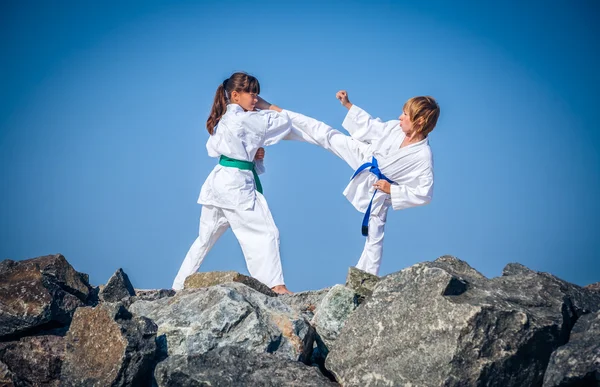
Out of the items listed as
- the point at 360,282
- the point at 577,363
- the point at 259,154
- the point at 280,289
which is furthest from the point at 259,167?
the point at 577,363

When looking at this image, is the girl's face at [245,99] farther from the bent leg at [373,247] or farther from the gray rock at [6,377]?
the gray rock at [6,377]

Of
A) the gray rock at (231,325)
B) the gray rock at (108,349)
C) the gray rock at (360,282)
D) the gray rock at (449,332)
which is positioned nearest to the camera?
the gray rock at (449,332)

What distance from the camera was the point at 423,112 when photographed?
7824 mm

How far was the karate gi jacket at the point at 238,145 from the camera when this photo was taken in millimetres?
8258

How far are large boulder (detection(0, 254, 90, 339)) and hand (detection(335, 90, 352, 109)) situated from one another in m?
3.97

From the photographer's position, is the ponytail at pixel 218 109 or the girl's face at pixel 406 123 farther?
the ponytail at pixel 218 109

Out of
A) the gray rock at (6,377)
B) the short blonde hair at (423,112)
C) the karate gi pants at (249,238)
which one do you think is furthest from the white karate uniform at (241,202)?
the gray rock at (6,377)

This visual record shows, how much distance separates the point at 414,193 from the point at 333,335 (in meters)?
3.08

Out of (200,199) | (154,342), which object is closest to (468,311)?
(154,342)

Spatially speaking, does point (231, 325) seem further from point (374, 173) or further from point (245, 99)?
point (245, 99)

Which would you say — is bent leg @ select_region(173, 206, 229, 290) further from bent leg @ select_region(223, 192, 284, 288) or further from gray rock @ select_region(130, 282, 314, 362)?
gray rock @ select_region(130, 282, 314, 362)

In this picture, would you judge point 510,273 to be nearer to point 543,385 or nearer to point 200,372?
point 543,385

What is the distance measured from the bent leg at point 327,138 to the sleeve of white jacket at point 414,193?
726 mm

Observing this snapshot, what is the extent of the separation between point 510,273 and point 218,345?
2.39m
